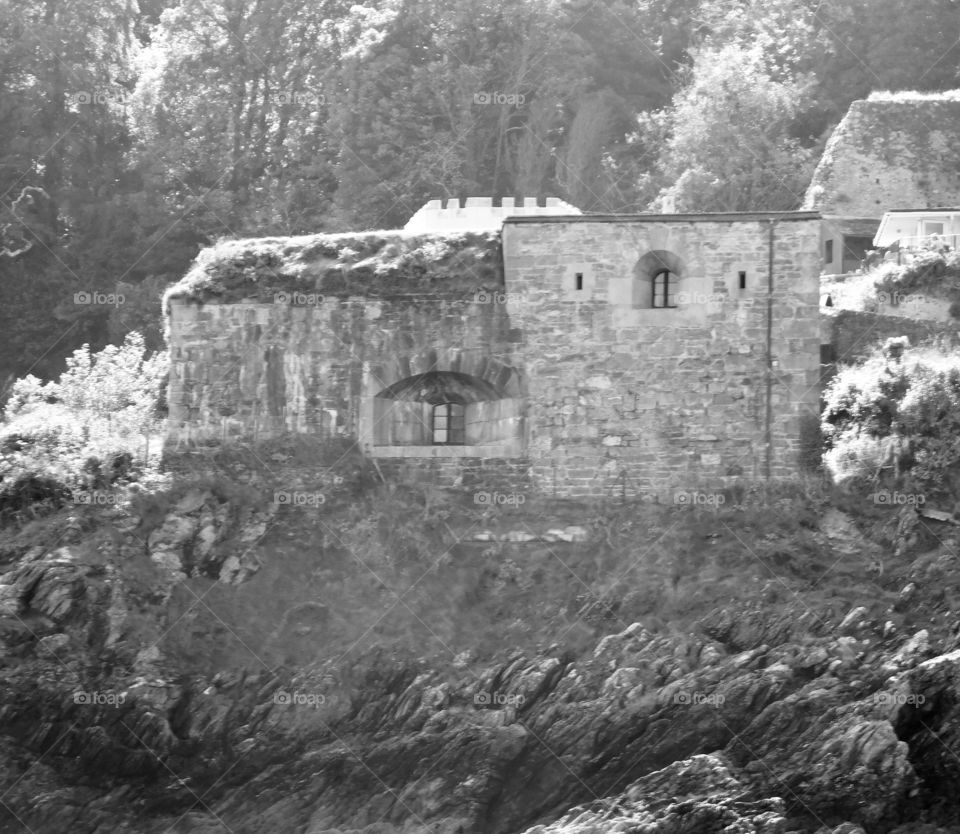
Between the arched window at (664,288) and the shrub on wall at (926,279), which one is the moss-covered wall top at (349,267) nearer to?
the arched window at (664,288)

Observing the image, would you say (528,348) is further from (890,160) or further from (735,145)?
(735,145)

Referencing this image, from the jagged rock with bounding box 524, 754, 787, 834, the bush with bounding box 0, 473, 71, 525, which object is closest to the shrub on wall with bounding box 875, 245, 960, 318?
the jagged rock with bounding box 524, 754, 787, 834

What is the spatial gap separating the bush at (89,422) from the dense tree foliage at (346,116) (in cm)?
851

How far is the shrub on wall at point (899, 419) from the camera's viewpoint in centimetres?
4622

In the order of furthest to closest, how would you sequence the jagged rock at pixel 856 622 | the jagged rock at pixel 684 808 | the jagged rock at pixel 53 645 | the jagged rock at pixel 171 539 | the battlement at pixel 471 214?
the battlement at pixel 471 214 → the jagged rock at pixel 171 539 → the jagged rock at pixel 53 645 → the jagged rock at pixel 856 622 → the jagged rock at pixel 684 808

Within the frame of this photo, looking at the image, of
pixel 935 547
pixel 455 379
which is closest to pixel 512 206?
pixel 455 379

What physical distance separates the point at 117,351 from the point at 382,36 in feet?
37.5

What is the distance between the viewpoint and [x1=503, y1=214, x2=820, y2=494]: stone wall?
48.2m

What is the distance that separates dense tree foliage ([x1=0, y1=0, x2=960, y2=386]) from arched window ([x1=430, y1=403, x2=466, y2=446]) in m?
14.1

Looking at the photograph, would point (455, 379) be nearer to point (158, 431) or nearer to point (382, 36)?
point (158, 431)

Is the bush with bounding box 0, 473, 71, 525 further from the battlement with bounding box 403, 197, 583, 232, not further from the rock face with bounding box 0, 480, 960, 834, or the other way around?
the battlement with bounding box 403, 197, 583, 232

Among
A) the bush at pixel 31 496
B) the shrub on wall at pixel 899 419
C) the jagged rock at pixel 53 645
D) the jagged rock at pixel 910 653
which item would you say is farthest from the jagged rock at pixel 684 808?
the bush at pixel 31 496

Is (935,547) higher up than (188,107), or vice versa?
(188,107)

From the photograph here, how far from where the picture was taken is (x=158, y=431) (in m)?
50.6
